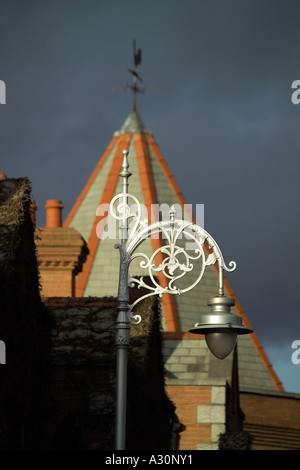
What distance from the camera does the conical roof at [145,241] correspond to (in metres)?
36.5

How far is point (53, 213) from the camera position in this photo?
3108 centimetres

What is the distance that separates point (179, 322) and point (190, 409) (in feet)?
43.7

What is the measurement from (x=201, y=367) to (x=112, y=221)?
12496mm

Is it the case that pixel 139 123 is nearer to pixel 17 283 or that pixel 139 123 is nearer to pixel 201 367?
pixel 201 367

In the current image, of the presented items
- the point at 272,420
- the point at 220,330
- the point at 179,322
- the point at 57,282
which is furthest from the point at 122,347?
the point at 179,322

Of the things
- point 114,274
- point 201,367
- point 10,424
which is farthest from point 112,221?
point 10,424

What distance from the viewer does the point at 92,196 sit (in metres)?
40.5

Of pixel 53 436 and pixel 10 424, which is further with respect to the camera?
pixel 53 436

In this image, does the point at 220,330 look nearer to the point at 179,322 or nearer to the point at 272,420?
the point at 272,420

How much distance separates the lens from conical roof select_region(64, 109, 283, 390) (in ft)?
120

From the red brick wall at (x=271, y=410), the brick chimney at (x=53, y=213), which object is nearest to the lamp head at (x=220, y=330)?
the red brick wall at (x=271, y=410)

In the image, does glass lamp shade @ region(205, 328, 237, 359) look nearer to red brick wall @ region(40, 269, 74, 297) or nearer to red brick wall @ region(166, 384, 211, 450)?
red brick wall @ region(166, 384, 211, 450)

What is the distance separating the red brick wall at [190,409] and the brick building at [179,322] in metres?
0.02

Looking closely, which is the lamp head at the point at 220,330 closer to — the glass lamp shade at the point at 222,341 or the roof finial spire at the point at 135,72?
the glass lamp shade at the point at 222,341
